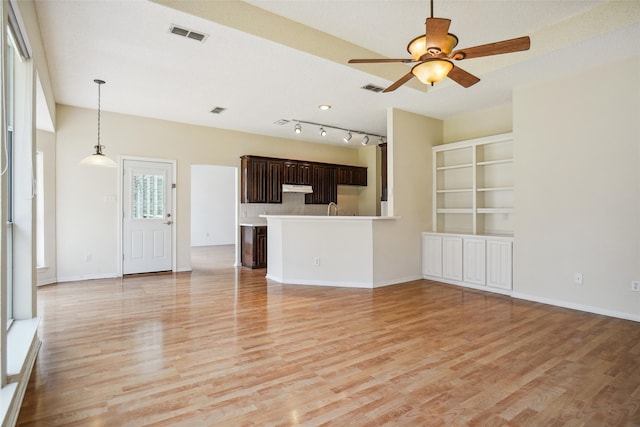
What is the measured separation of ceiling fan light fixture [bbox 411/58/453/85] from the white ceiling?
105 centimetres

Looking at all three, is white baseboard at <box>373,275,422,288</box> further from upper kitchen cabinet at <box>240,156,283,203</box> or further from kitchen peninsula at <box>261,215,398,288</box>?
upper kitchen cabinet at <box>240,156,283,203</box>

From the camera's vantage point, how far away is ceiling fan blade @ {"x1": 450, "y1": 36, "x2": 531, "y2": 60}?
2.41m

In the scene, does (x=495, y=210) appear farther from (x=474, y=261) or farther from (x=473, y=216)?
(x=474, y=261)

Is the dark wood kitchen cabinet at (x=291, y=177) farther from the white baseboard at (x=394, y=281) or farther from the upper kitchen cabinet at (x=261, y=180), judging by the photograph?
the white baseboard at (x=394, y=281)

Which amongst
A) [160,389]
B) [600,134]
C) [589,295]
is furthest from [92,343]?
[600,134]

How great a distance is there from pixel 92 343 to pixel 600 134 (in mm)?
5700

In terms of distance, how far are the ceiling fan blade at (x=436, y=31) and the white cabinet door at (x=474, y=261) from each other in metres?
3.59

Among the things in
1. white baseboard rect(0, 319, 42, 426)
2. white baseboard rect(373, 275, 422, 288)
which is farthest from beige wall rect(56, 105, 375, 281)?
white baseboard rect(373, 275, 422, 288)

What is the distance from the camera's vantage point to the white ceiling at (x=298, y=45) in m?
3.19

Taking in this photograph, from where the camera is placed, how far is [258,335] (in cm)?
333

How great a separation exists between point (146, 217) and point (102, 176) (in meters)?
0.98

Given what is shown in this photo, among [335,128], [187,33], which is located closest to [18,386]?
[187,33]

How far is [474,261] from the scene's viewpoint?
5.31m

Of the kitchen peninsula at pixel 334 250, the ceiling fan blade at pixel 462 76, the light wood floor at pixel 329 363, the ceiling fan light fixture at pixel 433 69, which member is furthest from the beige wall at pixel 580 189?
the ceiling fan light fixture at pixel 433 69
